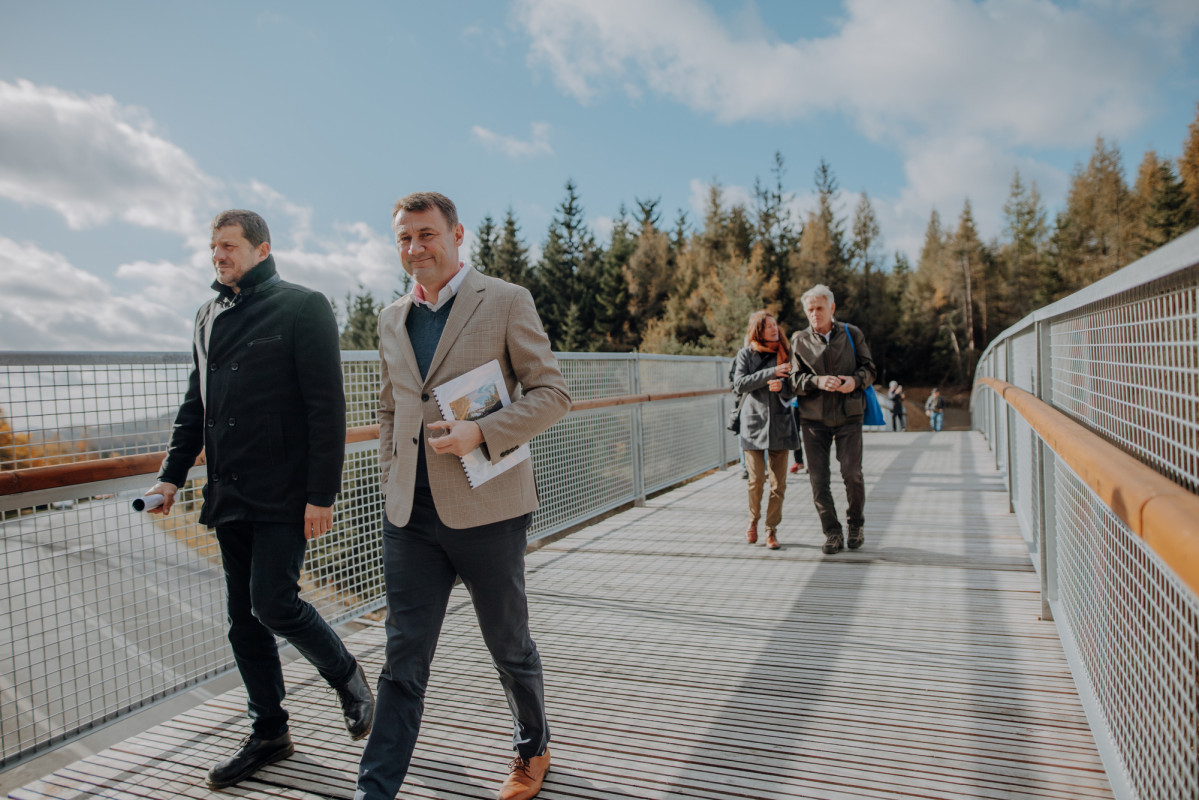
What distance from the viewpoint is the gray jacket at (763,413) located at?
199 inches

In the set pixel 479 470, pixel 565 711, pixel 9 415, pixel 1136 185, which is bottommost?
pixel 565 711

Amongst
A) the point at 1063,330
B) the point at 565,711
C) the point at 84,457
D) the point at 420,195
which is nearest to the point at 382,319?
the point at 420,195

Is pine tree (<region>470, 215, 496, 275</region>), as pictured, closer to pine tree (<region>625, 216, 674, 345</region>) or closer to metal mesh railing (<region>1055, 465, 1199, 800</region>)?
pine tree (<region>625, 216, 674, 345</region>)

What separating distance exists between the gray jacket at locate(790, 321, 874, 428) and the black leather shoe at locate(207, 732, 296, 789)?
3497 mm

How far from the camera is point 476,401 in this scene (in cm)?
196

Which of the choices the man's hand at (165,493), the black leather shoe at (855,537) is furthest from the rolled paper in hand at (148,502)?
the black leather shoe at (855,537)

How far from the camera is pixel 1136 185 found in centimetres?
5419

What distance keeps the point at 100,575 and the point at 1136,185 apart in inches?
2697

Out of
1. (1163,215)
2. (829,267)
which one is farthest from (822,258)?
(1163,215)

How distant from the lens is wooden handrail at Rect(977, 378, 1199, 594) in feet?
3.16

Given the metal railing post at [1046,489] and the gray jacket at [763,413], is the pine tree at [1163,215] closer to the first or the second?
the gray jacket at [763,413]

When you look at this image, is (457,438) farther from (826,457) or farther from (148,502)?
(826,457)

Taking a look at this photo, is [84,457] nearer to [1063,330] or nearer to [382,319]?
[382,319]

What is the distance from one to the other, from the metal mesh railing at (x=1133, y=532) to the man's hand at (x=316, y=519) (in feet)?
6.86
